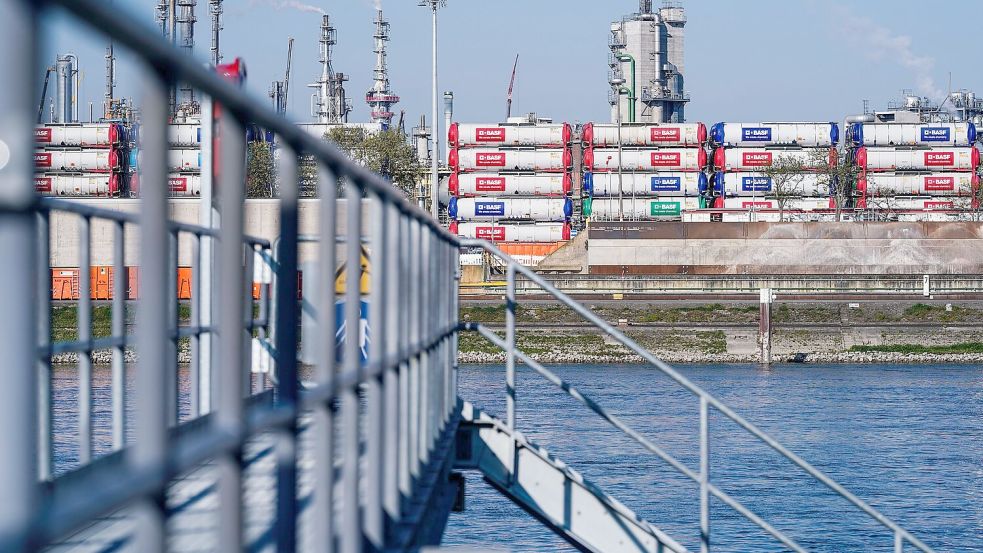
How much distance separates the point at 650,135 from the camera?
88.2m

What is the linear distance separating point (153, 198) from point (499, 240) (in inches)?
3298

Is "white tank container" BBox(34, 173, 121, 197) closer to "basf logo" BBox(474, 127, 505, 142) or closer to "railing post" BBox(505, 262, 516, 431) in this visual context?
"basf logo" BBox(474, 127, 505, 142)

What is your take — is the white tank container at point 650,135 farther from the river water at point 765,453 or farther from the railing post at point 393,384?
the railing post at point 393,384

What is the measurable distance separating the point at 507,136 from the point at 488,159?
219 cm

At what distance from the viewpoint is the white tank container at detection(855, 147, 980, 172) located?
8844cm

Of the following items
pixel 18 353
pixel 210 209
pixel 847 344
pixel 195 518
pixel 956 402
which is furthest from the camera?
pixel 847 344

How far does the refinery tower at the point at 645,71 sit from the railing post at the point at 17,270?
386 ft

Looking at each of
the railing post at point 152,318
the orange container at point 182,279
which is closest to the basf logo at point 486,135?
the orange container at point 182,279

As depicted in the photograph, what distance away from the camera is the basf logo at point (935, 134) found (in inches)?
3536

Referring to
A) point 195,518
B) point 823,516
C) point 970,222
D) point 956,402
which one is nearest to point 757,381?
point 956,402

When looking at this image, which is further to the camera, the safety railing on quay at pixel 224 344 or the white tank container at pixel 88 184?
the white tank container at pixel 88 184

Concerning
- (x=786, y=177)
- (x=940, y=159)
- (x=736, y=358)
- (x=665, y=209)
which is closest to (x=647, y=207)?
(x=665, y=209)

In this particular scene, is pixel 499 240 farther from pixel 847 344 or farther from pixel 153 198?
pixel 153 198

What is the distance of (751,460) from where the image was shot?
2633cm
